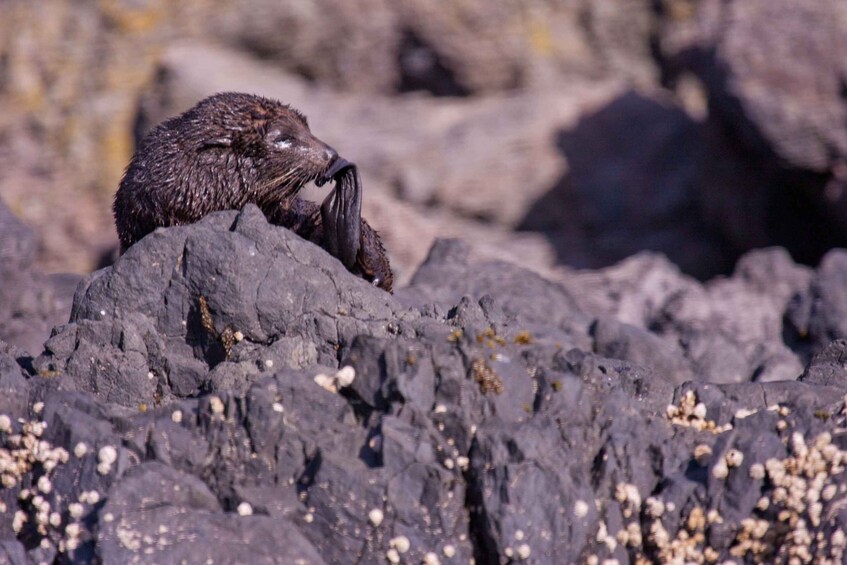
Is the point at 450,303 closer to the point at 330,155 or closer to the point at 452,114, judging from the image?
the point at 330,155

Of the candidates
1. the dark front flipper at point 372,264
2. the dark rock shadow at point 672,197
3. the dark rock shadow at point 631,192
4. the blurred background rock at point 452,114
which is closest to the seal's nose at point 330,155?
the dark front flipper at point 372,264

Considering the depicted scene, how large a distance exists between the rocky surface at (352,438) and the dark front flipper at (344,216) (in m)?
0.55

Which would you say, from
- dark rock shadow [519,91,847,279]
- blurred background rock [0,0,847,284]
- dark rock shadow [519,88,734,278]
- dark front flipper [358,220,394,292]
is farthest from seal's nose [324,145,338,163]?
dark rock shadow [519,88,734,278]

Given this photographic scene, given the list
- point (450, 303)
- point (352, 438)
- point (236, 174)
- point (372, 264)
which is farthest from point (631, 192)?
point (352, 438)

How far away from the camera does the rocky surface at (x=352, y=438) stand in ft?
15.8

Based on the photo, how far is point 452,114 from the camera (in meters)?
14.5

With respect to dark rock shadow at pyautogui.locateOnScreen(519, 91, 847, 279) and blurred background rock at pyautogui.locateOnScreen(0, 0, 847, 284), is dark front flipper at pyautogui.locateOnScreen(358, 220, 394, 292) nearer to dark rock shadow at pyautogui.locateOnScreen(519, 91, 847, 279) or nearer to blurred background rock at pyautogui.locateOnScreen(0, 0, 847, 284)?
blurred background rock at pyautogui.locateOnScreen(0, 0, 847, 284)

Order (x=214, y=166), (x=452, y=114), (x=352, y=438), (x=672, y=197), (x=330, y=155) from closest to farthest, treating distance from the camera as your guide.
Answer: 1. (x=352, y=438)
2. (x=214, y=166)
3. (x=330, y=155)
4. (x=672, y=197)
5. (x=452, y=114)

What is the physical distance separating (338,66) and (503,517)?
10.4m

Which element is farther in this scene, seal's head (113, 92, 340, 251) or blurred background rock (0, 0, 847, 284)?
blurred background rock (0, 0, 847, 284)

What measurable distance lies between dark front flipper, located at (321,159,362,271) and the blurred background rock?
5.80m

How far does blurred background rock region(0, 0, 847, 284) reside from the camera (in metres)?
13.0

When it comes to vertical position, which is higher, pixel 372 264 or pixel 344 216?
pixel 344 216

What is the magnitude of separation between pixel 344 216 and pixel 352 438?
1.65 m
